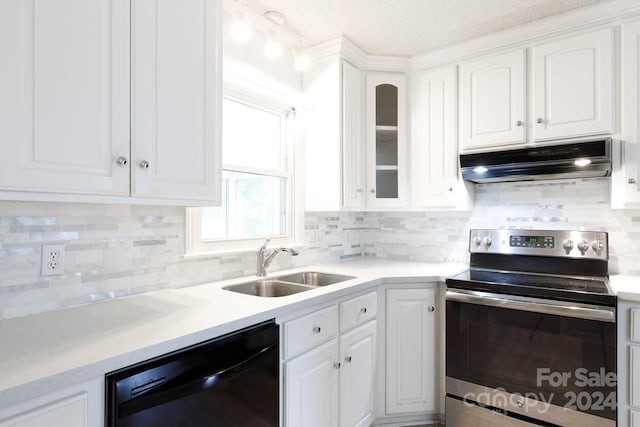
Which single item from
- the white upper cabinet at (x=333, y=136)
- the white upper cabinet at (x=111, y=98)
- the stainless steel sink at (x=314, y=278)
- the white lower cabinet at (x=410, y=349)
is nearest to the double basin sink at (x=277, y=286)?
the stainless steel sink at (x=314, y=278)

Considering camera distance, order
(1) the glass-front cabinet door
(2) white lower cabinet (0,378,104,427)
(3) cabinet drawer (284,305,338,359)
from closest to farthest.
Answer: (2) white lower cabinet (0,378,104,427), (3) cabinet drawer (284,305,338,359), (1) the glass-front cabinet door

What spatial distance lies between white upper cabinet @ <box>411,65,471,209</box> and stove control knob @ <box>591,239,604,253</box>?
0.73m

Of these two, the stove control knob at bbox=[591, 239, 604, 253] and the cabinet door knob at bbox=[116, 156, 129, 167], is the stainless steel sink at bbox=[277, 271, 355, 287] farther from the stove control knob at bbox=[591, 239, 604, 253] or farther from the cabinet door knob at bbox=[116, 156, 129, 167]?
the stove control knob at bbox=[591, 239, 604, 253]

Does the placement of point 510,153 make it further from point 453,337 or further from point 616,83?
point 453,337

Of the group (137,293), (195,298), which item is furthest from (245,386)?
(137,293)

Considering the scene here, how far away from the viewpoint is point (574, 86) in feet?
6.69

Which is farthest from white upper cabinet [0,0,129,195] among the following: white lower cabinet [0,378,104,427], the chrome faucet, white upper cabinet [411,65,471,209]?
white upper cabinet [411,65,471,209]

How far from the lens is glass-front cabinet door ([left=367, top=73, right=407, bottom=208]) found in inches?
103

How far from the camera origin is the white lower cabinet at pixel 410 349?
2150 mm

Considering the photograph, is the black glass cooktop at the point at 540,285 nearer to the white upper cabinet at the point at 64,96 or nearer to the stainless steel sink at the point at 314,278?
the stainless steel sink at the point at 314,278

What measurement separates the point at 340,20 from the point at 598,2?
142 centimetres

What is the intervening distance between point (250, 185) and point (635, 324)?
6.82ft

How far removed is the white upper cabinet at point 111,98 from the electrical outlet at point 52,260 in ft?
1.29

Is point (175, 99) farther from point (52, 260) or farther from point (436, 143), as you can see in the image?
point (436, 143)
